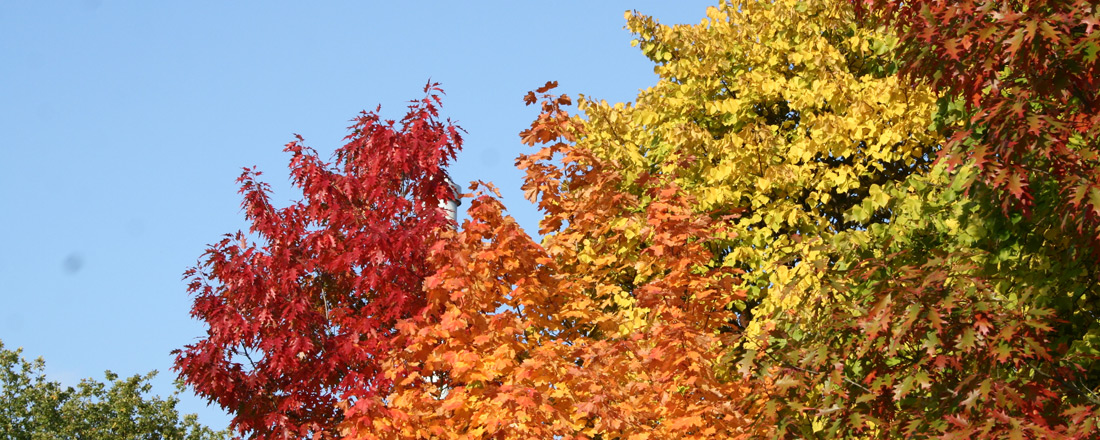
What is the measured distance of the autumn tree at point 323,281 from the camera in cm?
1234

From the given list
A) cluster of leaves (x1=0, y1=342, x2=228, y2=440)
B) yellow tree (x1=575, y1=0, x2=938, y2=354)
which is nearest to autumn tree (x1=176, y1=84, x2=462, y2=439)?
yellow tree (x1=575, y1=0, x2=938, y2=354)

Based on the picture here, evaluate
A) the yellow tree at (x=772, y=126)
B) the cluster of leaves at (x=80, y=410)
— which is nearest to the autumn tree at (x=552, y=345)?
the yellow tree at (x=772, y=126)

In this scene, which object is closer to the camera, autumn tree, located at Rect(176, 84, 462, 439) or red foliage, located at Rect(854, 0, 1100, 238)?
red foliage, located at Rect(854, 0, 1100, 238)

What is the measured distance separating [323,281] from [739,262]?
6.30 metres

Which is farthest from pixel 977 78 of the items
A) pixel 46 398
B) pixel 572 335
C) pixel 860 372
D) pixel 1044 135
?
pixel 46 398

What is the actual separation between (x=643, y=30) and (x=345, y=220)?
7.34m

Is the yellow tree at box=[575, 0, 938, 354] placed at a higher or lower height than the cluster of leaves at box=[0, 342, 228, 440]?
lower

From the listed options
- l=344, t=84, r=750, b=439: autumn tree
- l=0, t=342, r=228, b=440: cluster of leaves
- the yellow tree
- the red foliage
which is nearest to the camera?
the red foliage

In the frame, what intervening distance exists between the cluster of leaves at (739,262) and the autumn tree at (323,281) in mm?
44

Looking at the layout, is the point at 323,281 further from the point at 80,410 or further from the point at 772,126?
the point at 80,410

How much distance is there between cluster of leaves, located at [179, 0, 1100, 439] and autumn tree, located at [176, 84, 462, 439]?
0.14 feet

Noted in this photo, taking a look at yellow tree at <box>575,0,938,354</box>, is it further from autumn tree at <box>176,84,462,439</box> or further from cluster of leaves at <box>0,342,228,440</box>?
cluster of leaves at <box>0,342,228,440</box>

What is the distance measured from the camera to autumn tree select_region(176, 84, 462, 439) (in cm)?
1234

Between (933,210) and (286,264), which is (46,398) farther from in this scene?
(933,210)
